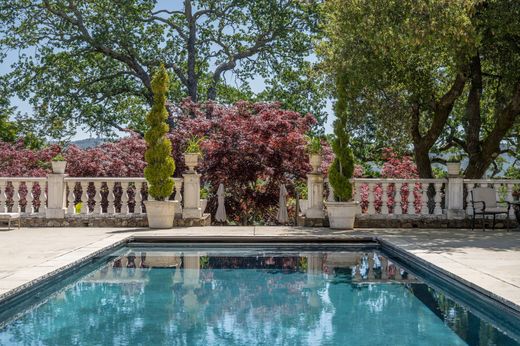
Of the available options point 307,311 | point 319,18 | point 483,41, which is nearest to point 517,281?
point 307,311

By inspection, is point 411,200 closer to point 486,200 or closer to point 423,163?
point 486,200

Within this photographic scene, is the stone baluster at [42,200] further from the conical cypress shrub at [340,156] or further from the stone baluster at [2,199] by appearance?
Answer: the conical cypress shrub at [340,156]

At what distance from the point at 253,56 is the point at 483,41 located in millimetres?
12489

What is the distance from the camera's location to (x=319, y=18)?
23422 millimetres

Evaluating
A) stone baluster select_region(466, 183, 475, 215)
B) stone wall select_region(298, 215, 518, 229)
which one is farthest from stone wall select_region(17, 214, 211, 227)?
stone baluster select_region(466, 183, 475, 215)

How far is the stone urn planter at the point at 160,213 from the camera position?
1302 cm

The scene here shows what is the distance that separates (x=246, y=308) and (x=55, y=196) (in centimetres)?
809

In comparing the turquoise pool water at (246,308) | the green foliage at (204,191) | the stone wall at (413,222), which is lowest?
the turquoise pool water at (246,308)

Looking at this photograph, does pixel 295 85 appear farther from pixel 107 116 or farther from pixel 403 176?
pixel 403 176

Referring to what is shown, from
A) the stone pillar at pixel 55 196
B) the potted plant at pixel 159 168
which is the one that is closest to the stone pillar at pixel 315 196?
the potted plant at pixel 159 168

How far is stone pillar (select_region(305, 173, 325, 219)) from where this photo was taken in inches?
534

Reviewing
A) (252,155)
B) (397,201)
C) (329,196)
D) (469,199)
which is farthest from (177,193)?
(469,199)

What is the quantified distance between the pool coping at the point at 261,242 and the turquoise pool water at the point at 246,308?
0.22m

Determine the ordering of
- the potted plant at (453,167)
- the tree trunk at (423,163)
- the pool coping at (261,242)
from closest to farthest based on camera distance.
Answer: the pool coping at (261,242) → the potted plant at (453,167) → the tree trunk at (423,163)
